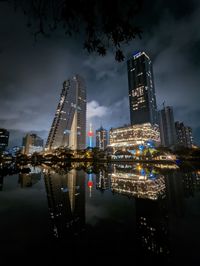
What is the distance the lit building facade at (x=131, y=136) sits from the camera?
129 meters

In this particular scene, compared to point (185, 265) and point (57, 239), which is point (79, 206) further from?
point (185, 265)

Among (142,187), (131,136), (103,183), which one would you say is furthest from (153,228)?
(131,136)

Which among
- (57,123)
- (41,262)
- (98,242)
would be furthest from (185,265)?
(57,123)

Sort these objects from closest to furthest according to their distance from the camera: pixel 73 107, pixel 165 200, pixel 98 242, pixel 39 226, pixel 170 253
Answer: pixel 170 253
pixel 98 242
pixel 39 226
pixel 165 200
pixel 73 107

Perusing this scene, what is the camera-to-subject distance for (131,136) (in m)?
132

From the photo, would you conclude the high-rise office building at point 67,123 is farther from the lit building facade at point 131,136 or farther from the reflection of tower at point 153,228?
the reflection of tower at point 153,228

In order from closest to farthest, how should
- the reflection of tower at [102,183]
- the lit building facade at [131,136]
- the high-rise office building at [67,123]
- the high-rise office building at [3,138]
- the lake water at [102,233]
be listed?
the lake water at [102,233] → the reflection of tower at [102,183] → the lit building facade at [131,136] → the high-rise office building at [67,123] → the high-rise office building at [3,138]

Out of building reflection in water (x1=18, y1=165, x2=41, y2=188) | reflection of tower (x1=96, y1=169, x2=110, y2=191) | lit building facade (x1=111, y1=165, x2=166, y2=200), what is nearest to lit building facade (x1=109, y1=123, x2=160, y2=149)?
building reflection in water (x1=18, y1=165, x2=41, y2=188)

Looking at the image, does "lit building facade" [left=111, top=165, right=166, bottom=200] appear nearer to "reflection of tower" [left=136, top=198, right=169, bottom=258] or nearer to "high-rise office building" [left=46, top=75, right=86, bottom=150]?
"reflection of tower" [left=136, top=198, right=169, bottom=258]

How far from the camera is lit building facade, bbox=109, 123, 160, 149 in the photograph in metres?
129

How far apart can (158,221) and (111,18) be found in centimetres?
656

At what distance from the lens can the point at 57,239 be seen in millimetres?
4086

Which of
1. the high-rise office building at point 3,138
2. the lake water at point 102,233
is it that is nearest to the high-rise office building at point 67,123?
the high-rise office building at point 3,138

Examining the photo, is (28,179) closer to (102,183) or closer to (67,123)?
(102,183)
